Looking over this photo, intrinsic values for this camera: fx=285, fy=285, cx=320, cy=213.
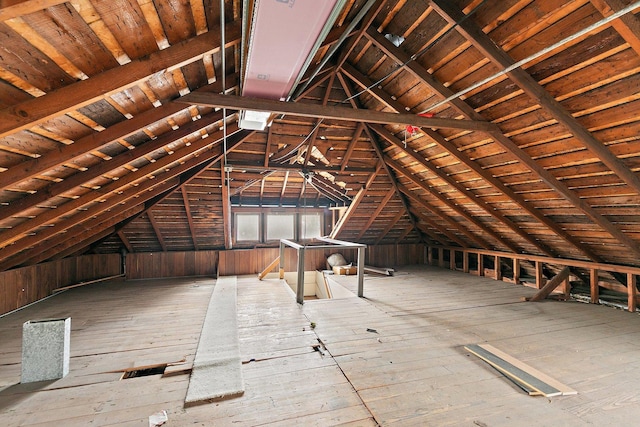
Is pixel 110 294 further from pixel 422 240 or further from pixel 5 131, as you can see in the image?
pixel 422 240

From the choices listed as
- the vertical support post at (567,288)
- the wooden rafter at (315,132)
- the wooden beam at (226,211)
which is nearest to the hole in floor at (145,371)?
the wooden beam at (226,211)

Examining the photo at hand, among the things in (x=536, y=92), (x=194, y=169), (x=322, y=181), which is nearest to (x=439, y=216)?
(x=322, y=181)

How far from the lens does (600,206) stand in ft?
13.0

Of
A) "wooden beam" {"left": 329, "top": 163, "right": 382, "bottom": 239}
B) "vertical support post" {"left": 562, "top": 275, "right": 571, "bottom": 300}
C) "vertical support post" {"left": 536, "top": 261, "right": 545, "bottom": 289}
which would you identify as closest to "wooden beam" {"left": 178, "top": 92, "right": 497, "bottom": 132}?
"wooden beam" {"left": 329, "top": 163, "right": 382, "bottom": 239}

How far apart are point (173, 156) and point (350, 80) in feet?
10.0

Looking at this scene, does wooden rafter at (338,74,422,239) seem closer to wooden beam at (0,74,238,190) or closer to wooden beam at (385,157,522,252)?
wooden beam at (385,157,522,252)

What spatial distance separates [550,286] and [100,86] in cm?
711

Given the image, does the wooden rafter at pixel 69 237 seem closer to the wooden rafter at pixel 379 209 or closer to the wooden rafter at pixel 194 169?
the wooden rafter at pixel 194 169

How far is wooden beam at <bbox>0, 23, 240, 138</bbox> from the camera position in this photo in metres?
1.71

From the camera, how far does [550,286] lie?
17.6 ft

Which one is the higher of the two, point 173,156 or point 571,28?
point 571,28

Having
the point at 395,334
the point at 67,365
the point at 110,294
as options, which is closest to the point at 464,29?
the point at 395,334

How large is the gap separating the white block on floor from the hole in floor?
580mm

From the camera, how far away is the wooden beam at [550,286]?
531 cm
